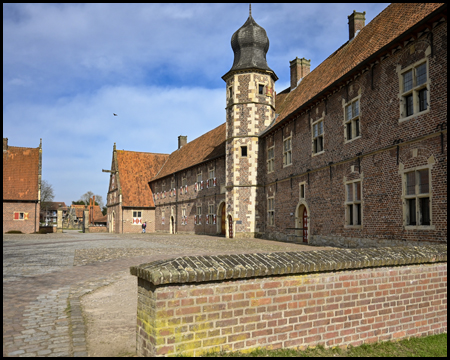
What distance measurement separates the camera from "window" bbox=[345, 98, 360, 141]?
14.6 m

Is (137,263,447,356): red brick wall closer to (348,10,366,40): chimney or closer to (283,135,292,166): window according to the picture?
(283,135,292,166): window

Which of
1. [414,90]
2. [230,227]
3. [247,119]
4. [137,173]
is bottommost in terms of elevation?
[230,227]

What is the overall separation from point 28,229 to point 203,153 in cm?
1738

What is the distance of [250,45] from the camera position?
25.2 m

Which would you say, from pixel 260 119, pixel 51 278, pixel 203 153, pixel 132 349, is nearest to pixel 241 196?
pixel 260 119

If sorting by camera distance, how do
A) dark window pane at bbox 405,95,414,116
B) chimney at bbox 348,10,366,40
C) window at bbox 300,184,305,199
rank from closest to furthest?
dark window pane at bbox 405,95,414,116
window at bbox 300,184,305,199
chimney at bbox 348,10,366,40

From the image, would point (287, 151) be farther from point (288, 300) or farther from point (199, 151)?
point (288, 300)

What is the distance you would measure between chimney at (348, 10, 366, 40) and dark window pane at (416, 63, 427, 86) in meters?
8.94

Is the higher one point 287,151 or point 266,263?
point 287,151

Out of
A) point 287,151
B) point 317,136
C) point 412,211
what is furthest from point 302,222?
point 412,211

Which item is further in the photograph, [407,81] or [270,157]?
[270,157]

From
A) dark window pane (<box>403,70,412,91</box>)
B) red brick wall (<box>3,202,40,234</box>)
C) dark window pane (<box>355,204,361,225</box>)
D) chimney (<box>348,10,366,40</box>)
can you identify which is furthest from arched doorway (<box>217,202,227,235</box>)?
dark window pane (<box>403,70,412,91</box>)

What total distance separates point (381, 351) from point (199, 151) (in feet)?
106

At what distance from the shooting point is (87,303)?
20.3ft
